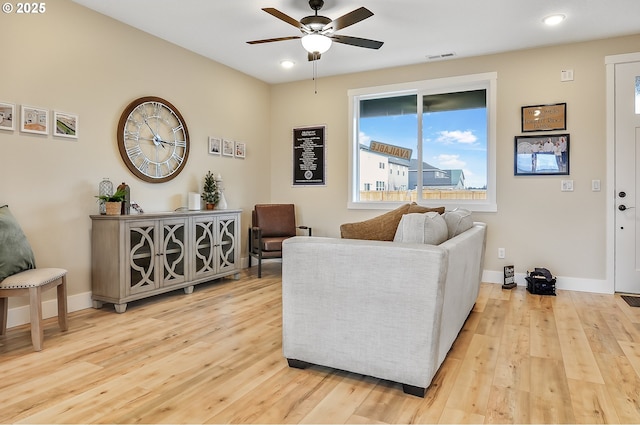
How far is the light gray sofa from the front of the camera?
6.36 feet

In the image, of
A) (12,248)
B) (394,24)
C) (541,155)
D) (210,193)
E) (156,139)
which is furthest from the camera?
(210,193)

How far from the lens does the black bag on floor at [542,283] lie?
4.10 m

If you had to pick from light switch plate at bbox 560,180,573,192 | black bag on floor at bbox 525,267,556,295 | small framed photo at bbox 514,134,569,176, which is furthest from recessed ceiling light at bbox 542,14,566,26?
black bag on floor at bbox 525,267,556,295

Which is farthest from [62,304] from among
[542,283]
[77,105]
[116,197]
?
[542,283]

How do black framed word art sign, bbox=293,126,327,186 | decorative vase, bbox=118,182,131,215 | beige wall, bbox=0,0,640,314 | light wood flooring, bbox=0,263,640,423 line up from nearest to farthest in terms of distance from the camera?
light wood flooring, bbox=0,263,640,423 → beige wall, bbox=0,0,640,314 → decorative vase, bbox=118,182,131,215 → black framed word art sign, bbox=293,126,327,186

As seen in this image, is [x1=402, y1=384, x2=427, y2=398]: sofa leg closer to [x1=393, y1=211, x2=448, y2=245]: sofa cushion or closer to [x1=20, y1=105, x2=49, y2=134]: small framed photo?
[x1=393, y1=211, x2=448, y2=245]: sofa cushion

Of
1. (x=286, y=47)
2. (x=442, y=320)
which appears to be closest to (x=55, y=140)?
(x=286, y=47)

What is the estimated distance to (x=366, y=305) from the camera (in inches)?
Result: 81.2

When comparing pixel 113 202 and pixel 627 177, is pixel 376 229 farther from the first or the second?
pixel 627 177

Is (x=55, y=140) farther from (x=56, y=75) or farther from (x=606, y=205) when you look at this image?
(x=606, y=205)

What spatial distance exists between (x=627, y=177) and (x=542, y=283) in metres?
1.40

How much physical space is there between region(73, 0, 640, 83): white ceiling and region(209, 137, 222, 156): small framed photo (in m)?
1.00

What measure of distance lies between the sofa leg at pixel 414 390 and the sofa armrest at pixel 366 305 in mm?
45

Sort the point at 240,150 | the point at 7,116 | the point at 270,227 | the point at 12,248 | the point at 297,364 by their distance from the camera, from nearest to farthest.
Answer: the point at 297,364 < the point at 12,248 < the point at 7,116 < the point at 270,227 < the point at 240,150
